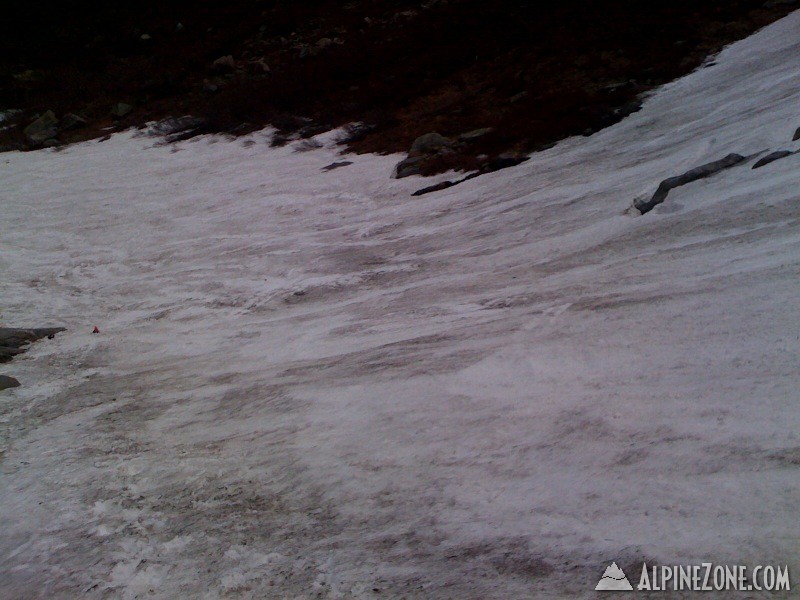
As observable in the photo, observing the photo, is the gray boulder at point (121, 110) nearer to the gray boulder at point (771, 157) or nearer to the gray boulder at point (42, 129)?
the gray boulder at point (42, 129)

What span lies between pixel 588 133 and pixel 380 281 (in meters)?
5.00

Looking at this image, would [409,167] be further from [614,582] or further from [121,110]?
[121,110]

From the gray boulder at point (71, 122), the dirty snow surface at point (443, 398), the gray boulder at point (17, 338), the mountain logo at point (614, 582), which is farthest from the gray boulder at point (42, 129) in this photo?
the mountain logo at point (614, 582)

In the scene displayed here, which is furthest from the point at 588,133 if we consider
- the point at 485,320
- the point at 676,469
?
the point at 676,469

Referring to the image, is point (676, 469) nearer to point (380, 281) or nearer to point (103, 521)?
point (103, 521)

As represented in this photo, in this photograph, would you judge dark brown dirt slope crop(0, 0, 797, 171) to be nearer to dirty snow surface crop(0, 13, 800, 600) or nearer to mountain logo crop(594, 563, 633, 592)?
dirty snow surface crop(0, 13, 800, 600)

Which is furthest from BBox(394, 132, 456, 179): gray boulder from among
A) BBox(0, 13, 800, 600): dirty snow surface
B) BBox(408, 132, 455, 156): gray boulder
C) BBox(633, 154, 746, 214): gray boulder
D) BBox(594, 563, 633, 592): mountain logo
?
BBox(594, 563, 633, 592): mountain logo

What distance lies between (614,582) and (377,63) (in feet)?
53.6

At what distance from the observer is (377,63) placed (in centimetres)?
1698

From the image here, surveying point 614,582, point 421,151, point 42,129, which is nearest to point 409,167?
point 421,151

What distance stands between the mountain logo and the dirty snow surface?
55 millimetres

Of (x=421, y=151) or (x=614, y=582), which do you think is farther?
(x=421, y=151)

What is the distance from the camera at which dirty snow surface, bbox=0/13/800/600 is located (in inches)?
111

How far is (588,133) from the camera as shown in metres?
9.99
